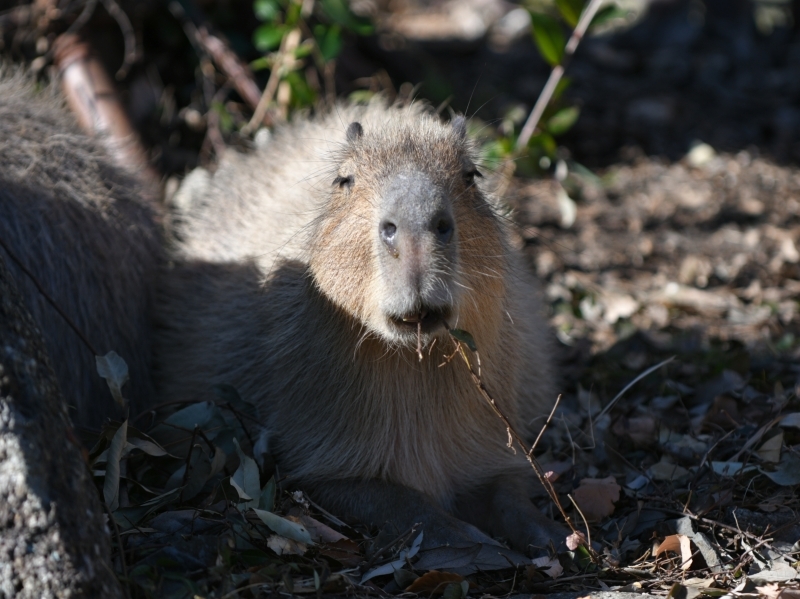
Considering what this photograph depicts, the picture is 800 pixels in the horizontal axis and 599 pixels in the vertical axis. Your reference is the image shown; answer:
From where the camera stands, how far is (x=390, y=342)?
2.74 meters

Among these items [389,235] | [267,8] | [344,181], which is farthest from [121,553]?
[267,8]

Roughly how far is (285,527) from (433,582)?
443 mm

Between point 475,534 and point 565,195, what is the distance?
2.74 metres

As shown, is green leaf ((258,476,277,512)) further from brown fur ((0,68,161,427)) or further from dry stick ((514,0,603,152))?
dry stick ((514,0,603,152))

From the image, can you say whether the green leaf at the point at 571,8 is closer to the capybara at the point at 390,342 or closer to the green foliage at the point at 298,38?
the green foliage at the point at 298,38

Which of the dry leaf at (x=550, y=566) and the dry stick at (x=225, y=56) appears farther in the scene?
the dry stick at (x=225, y=56)

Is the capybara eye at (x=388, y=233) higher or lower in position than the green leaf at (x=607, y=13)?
lower

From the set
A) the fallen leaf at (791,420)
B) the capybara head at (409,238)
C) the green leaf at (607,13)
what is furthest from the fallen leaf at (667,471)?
the green leaf at (607,13)

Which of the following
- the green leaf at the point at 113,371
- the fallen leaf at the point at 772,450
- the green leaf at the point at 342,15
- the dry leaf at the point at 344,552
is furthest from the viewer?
the green leaf at the point at 342,15

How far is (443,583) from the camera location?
8.21 feet

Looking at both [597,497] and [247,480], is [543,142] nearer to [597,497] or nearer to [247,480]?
[597,497]

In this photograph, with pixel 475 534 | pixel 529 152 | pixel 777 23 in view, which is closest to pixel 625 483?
pixel 475 534

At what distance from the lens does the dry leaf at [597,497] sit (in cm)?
302

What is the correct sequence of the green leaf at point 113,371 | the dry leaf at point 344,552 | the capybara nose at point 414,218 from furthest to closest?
the green leaf at point 113,371 → the dry leaf at point 344,552 → the capybara nose at point 414,218
